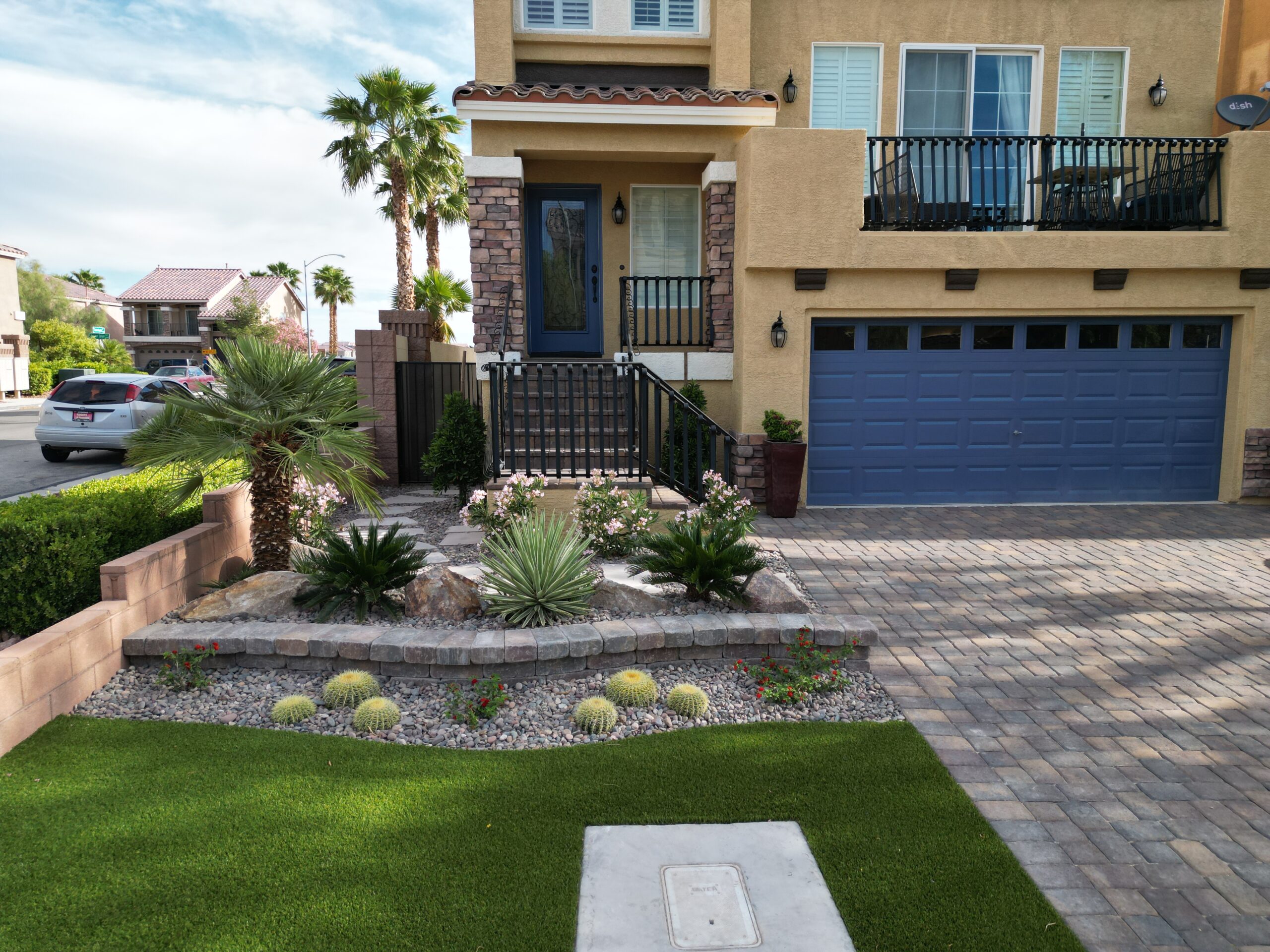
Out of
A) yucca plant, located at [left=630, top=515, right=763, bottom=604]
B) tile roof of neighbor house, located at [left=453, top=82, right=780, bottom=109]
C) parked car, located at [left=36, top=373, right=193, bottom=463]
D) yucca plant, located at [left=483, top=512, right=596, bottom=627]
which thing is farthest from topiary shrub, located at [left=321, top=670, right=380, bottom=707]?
parked car, located at [left=36, top=373, right=193, bottom=463]

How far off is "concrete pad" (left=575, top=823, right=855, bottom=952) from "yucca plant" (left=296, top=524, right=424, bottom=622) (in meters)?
2.86

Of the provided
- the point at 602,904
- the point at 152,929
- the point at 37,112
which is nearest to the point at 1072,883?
the point at 602,904

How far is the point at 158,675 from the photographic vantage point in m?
4.96

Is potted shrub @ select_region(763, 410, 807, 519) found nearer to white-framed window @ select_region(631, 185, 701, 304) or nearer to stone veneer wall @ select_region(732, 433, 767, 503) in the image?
stone veneer wall @ select_region(732, 433, 767, 503)

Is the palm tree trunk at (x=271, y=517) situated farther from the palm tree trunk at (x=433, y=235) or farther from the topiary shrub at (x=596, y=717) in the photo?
the palm tree trunk at (x=433, y=235)

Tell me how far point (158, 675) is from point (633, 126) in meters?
8.45

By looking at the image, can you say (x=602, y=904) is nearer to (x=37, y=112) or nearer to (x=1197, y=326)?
(x=1197, y=326)

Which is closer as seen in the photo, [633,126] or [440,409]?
[633,126]

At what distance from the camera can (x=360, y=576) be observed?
572 centimetres

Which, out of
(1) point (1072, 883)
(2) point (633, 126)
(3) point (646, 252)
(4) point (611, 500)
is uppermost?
(2) point (633, 126)

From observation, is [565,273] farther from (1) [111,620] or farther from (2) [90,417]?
(2) [90,417]

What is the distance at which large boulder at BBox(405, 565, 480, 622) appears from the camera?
18.7 ft

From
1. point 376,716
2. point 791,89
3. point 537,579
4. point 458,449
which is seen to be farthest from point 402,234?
point 376,716

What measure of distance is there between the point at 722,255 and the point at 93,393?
11.4 metres
